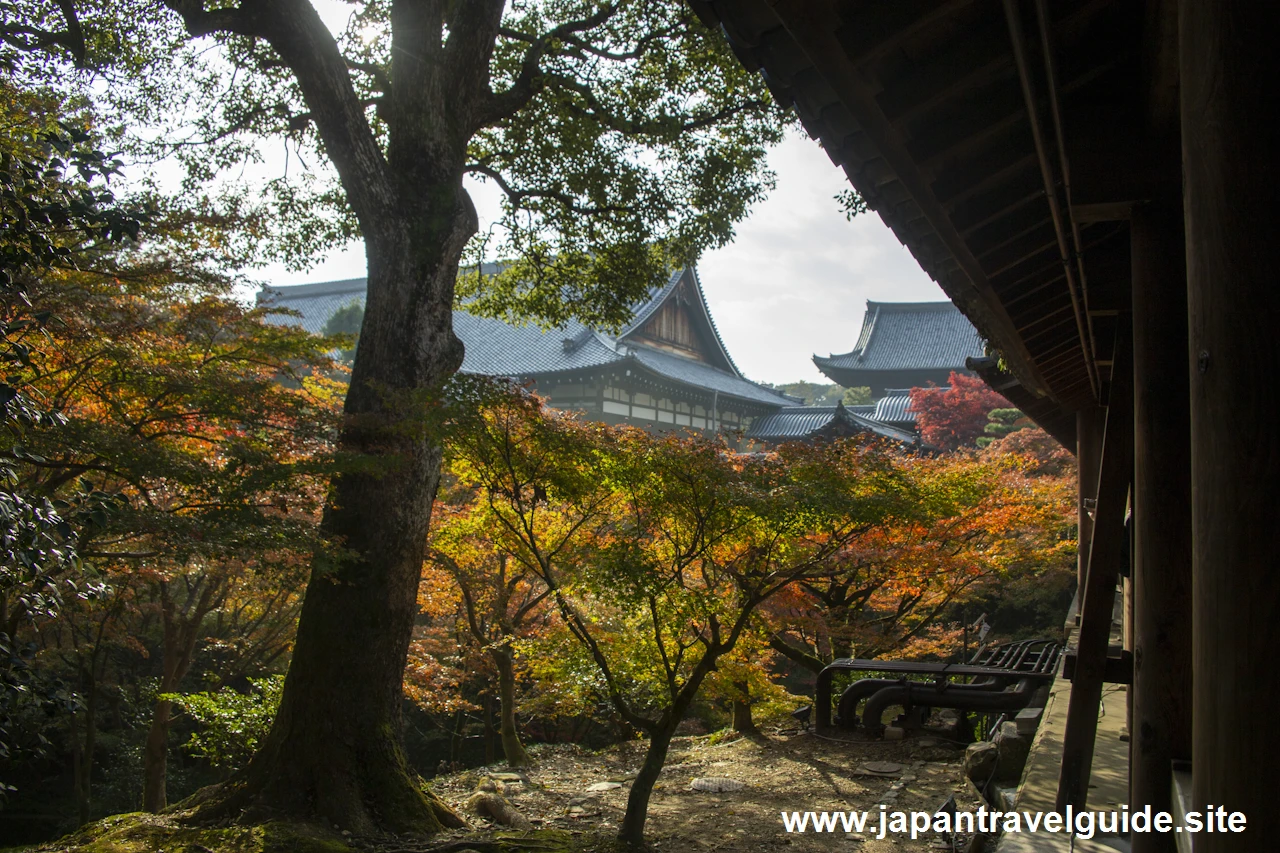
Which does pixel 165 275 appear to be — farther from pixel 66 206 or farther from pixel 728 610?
pixel 728 610

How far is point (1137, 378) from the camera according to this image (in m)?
3.27

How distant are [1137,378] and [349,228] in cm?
904

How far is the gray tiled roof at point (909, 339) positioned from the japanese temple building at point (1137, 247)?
A: 34.9 metres

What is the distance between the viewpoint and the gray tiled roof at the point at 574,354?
25.9 m

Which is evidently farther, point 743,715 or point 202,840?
point 743,715

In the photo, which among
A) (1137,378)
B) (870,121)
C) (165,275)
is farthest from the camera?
(165,275)

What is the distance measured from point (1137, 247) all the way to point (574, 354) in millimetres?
23175

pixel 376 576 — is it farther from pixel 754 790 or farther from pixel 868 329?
pixel 868 329

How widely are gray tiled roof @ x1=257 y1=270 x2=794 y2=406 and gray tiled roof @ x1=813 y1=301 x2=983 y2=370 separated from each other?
586 cm

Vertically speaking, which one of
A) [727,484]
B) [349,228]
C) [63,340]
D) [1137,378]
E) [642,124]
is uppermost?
[642,124]

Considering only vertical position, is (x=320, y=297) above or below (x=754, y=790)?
above

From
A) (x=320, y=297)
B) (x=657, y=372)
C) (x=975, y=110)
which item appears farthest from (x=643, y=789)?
(x=320, y=297)

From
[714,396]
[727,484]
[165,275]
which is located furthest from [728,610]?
[714,396]

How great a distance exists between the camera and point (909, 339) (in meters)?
40.0
